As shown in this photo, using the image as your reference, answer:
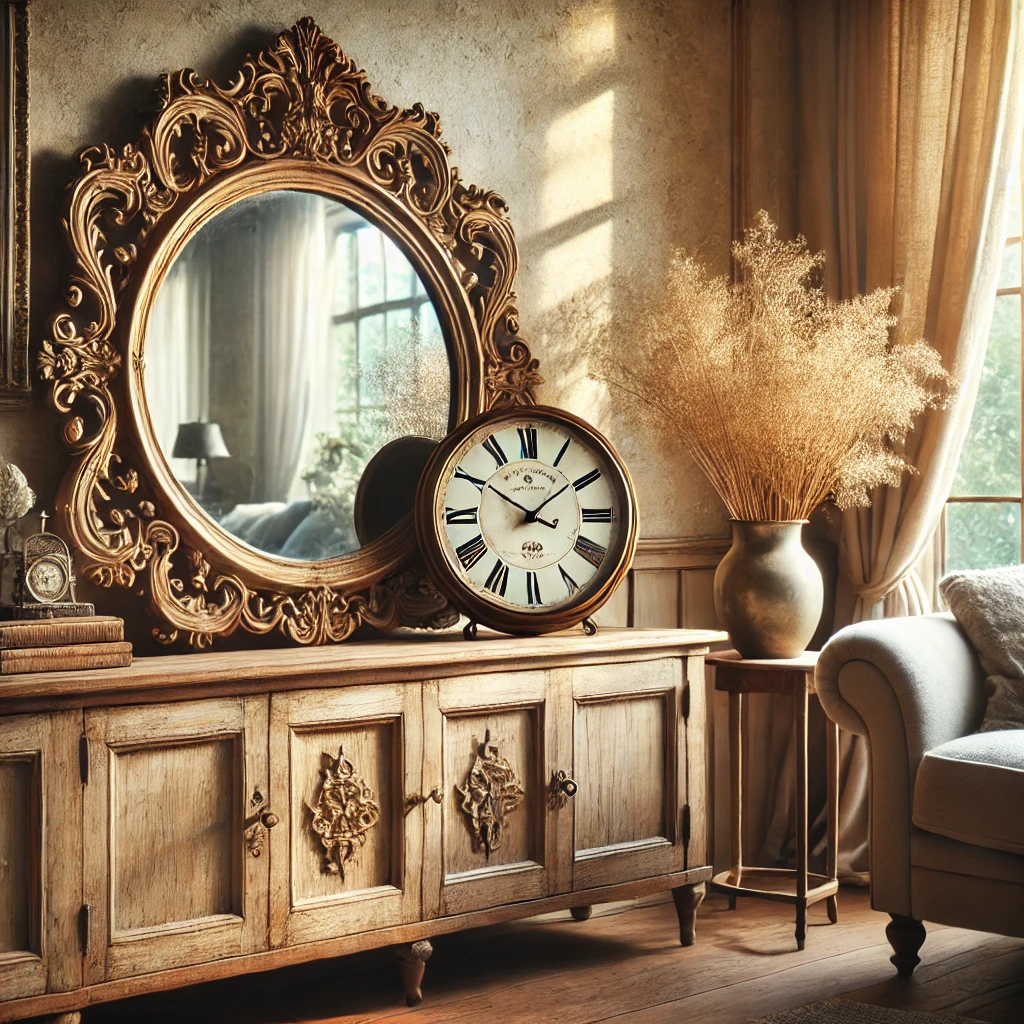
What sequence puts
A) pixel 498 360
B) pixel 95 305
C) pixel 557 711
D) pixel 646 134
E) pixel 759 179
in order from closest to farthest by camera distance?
pixel 95 305, pixel 557 711, pixel 498 360, pixel 646 134, pixel 759 179

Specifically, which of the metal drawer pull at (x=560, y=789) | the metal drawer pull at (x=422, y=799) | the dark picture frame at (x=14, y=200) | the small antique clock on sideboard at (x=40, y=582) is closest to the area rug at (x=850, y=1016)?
the metal drawer pull at (x=560, y=789)

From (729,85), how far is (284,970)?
2.75 m

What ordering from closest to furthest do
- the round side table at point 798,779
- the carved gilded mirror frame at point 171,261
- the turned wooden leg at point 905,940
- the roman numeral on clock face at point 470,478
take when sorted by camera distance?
the carved gilded mirror frame at point 171,261
the turned wooden leg at point 905,940
the roman numeral on clock face at point 470,478
the round side table at point 798,779

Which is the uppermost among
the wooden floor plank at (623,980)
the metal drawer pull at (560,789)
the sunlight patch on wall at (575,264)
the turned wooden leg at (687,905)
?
the sunlight patch on wall at (575,264)

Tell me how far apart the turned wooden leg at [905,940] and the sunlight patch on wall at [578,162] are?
6.30ft

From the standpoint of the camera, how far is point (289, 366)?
2938 millimetres

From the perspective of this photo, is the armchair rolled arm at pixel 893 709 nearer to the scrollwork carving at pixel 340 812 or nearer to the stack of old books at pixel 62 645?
the scrollwork carving at pixel 340 812

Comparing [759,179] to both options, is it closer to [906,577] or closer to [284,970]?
[906,577]

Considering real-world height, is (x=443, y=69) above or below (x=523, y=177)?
above

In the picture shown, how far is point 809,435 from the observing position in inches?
131

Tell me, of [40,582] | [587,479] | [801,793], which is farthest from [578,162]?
[40,582]

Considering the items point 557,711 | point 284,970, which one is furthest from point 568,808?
point 284,970

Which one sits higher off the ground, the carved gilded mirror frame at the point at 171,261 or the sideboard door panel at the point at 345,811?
the carved gilded mirror frame at the point at 171,261

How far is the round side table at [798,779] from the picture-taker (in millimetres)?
3209
